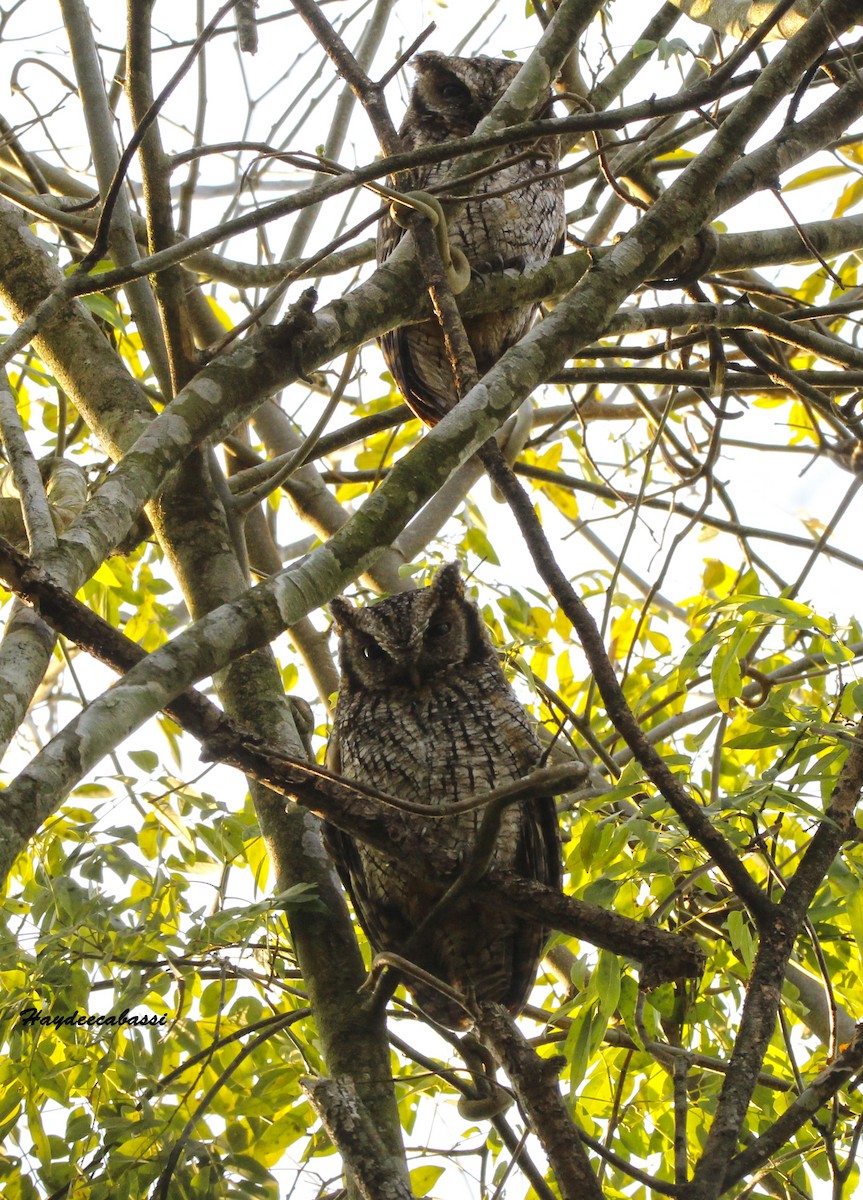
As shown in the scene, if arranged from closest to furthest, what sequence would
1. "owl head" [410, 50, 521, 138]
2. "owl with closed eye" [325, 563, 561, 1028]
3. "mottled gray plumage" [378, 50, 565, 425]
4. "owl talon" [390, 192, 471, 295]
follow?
1. "owl talon" [390, 192, 471, 295]
2. "owl with closed eye" [325, 563, 561, 1028]
3. "mottled gray plumage" [378, 50, 565, 425]
4. "owl head" [410, 50, 521, 138]

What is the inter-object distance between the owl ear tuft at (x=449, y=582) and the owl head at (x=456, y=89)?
A: 1746 millimetres

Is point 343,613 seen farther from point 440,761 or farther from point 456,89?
point 456,89

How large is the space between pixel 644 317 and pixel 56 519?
1424mm

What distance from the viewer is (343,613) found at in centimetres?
312

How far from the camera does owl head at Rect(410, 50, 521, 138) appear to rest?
159 inches

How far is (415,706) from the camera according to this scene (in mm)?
2973

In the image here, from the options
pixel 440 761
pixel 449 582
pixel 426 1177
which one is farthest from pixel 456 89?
pixel 426 1177

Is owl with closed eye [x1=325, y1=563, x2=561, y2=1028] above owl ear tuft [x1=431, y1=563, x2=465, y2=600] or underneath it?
underneath

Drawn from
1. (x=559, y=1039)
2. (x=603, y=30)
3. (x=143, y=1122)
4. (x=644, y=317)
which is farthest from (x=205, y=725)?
(x=603, y=30)

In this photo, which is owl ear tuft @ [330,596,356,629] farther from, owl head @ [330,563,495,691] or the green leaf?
the green leaf

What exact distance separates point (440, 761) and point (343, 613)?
1.77 feet

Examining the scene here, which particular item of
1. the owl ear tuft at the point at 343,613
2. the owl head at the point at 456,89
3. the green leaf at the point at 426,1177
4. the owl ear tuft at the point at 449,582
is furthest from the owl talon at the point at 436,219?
the green leaf at the point at 426,1177

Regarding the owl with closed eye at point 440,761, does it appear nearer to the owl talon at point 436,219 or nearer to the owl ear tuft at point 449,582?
the owl ear tuft at point 449,582

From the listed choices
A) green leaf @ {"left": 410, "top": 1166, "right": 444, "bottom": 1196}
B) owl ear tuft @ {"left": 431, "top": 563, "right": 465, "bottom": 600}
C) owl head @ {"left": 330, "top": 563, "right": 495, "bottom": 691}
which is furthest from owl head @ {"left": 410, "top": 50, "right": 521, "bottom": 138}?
green leaf @ {"left": 410, "top": 1166, "right": 444, "bottom": 1196}
